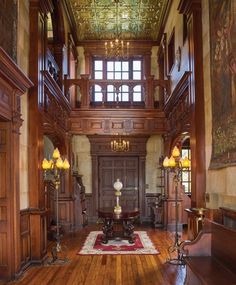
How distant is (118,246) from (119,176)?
4631 mm

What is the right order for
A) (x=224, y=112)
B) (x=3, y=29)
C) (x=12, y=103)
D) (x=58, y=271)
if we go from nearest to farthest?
1. (x=224, y=112)
2. (x=3, y=29)
3. (x=12, y=103)
4. (x=58, y=271)

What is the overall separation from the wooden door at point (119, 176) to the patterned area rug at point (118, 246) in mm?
3040

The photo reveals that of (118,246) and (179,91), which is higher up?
(179,91)

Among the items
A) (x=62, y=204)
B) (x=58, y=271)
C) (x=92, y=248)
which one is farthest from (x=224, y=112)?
(x=62, y=204)

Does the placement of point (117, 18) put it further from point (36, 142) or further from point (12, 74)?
point (12, 74)

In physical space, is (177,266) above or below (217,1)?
below

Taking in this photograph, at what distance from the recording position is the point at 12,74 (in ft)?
17.9

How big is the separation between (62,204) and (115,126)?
2718mm

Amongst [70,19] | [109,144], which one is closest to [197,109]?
[70,19]

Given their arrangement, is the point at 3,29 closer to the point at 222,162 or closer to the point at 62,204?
the point at 222,162

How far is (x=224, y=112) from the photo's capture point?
5.07 metres

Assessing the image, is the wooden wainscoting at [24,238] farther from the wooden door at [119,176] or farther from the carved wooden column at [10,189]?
the wooden door at [119,176]

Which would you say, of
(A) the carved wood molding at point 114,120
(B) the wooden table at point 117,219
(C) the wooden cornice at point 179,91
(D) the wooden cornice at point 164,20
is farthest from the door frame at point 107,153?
(B) the wooden table at point 117,219

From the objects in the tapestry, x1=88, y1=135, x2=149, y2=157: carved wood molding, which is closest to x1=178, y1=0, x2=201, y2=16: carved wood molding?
the tapestry
